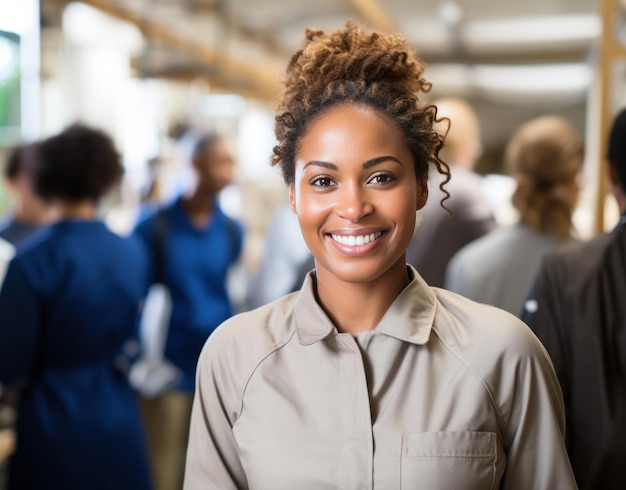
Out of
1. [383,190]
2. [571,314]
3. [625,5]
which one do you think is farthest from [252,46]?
[383,190]

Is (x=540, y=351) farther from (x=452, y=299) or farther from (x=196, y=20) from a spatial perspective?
(x=196, y=20)

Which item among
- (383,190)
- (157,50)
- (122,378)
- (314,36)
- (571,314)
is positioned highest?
(157,50)

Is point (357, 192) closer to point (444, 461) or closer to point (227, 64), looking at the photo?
point (444, 461)

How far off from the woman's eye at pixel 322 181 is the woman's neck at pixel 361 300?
15 centimetres

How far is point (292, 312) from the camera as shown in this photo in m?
1.15

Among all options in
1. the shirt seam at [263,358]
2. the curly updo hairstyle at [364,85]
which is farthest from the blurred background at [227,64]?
the shirt seam at [263,358]

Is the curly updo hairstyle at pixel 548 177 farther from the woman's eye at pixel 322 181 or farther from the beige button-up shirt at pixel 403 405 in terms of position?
the woman's eye at pixel 322 181

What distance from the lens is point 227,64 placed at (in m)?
4.26

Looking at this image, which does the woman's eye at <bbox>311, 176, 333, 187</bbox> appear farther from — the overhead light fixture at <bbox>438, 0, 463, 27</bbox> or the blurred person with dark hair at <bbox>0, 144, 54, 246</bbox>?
the overhead light fixture at <bbox>438, 0, 463, 27</bbox>

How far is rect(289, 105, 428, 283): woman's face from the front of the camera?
1007mm

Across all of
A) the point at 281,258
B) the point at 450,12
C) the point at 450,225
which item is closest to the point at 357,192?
the point at 450,225

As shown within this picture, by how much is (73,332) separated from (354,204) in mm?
1545

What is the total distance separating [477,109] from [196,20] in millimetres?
3999

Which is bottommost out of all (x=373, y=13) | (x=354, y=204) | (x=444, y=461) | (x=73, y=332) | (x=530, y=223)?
(x=73, y=332)
